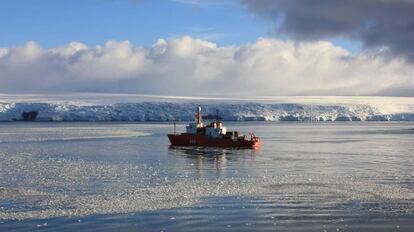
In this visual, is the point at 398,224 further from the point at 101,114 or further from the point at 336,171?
the point at 101,114

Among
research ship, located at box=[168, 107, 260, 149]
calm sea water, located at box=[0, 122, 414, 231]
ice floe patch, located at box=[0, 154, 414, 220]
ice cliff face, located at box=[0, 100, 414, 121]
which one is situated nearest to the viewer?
calm sea water, located at box=[0, 122, 414, 231]

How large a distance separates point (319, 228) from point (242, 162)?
19.4 meters

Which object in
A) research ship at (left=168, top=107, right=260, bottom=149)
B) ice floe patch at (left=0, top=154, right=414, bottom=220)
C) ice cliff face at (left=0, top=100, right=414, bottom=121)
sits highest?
ice cliff face at (left=0, top=100, right=414, bottom=121)

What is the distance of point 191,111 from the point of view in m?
171

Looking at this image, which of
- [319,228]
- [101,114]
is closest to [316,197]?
[319,228]

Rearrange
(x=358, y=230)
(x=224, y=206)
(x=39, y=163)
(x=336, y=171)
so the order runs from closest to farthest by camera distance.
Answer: (x=358, y=230) < (x=224, y=206) < (x=336, y=171) < (x=39, y=163)

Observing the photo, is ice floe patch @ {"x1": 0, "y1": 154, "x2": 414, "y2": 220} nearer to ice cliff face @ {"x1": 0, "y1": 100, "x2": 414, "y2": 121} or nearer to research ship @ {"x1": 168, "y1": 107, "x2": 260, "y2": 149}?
research ship @ {"x1": 168, "y1": 107, "x2": 260, "y2": 149}

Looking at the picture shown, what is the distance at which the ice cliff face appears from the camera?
16625cm

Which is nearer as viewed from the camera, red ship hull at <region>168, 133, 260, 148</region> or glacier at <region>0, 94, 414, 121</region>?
red ship hull at <region>168, 133, 260, 148</region>

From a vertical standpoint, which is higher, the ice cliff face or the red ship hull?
the ice cliff face

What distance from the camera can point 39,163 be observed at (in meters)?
30.5

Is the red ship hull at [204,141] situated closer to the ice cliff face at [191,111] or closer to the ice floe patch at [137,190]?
the ice floe patch at [137,190]

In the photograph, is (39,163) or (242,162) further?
(242,162)

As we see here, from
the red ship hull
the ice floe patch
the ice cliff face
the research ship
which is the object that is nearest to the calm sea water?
the ice floe patch
